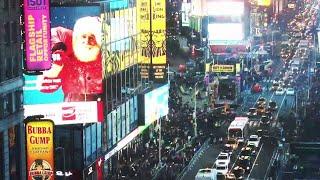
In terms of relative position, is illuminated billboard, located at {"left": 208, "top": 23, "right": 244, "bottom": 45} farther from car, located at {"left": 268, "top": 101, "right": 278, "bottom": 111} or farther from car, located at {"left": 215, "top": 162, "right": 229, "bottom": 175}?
car, located at {"left": 215, "top": 162, "right": 229, "bottom": 175}

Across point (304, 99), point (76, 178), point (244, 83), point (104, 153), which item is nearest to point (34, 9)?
point (76, 178)

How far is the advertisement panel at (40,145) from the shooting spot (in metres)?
39.2

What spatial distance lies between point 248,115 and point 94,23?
38.9 metres

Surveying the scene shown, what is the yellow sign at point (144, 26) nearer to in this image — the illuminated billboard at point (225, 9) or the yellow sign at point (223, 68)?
the yellow sign at point (223, 68)

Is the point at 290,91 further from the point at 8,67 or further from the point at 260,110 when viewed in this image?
the point at 8,67

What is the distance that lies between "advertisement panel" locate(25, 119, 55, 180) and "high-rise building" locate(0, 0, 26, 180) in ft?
18.2

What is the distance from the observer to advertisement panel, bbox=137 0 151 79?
67.2 m

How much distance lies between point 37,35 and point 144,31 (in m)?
26.3

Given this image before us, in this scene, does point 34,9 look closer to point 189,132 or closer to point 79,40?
point 79,40

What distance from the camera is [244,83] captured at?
107 m

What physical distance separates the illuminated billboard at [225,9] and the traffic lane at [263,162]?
27.1 metres

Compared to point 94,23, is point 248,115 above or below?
below

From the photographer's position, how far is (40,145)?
39.5 m

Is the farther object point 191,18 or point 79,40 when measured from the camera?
point 191,18
